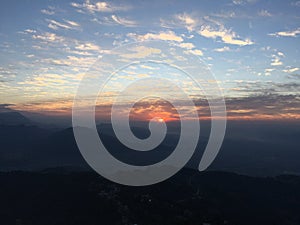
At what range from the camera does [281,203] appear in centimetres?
17512

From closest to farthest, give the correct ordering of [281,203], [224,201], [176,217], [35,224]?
1. [35,224]
2. [176,217]
3. [224,201]
4. [281,203]

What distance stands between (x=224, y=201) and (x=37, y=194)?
285 feet

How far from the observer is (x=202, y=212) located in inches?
4552

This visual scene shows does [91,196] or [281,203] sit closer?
[91,196]

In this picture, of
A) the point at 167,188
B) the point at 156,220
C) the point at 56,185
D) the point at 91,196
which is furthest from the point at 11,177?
the point at 156,220

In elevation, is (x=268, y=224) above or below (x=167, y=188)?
below

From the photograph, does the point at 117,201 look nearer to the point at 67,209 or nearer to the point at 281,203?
the point at 67,209

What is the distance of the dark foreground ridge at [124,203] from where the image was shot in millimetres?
101938

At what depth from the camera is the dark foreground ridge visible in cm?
10194

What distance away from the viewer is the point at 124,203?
112 metres

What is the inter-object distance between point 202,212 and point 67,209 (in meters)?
49.3

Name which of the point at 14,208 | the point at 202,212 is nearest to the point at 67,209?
the point at 14,208

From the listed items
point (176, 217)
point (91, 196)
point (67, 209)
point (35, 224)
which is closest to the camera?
point (35, 224)

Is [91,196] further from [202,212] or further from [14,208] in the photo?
[202,212]
